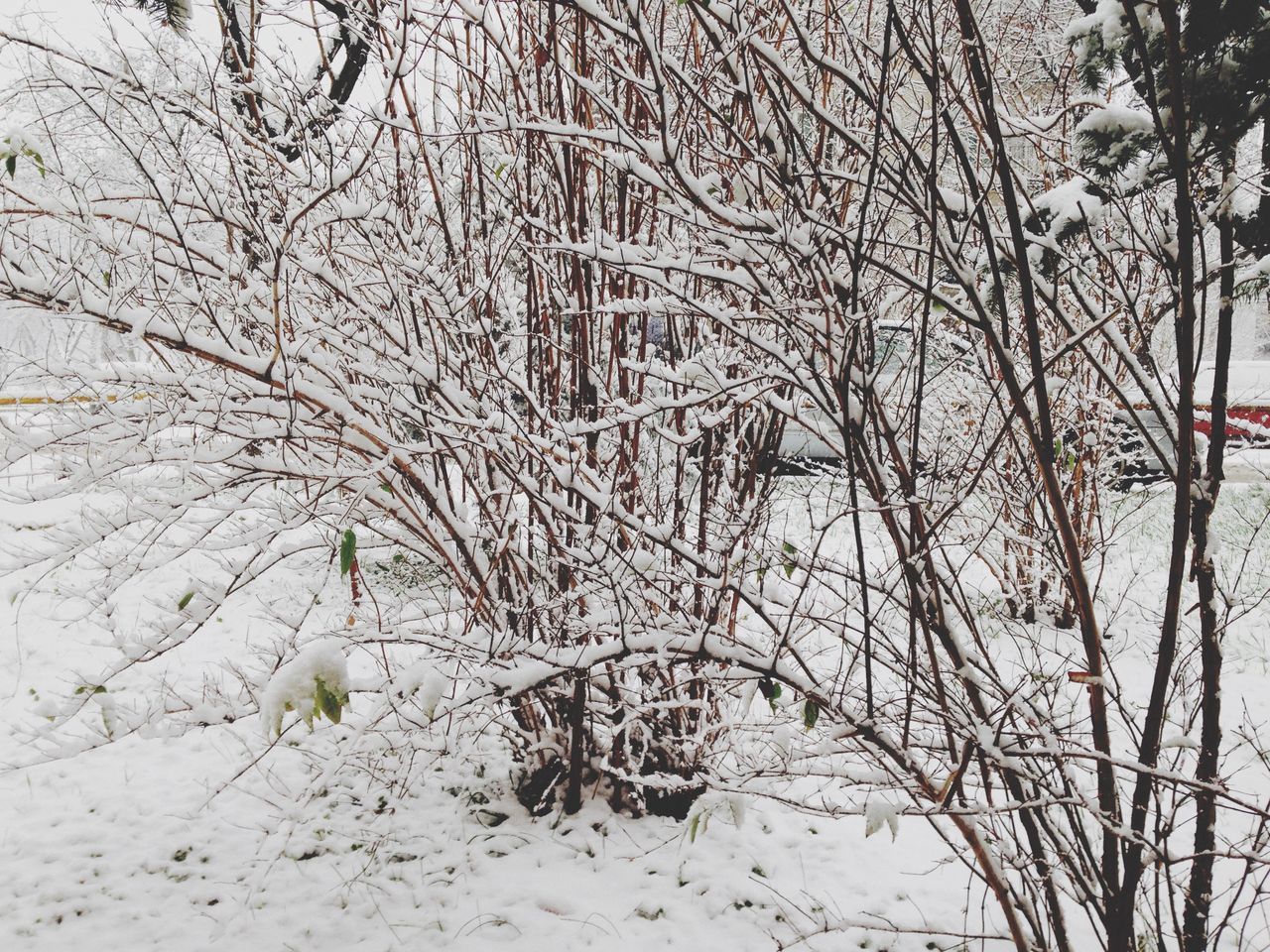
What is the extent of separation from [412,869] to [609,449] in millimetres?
1574

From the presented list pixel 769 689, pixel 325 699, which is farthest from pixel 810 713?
pixel 325 699

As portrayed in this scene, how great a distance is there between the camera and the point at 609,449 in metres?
2.82

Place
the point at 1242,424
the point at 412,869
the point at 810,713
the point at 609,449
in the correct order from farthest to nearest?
the point at 609,449 < the point at 412,869 < the point at 1242,424 < the point at 810,713

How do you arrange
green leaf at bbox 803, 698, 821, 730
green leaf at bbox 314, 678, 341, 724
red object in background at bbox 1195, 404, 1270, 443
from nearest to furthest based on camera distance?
green leaf at bbox 314, 678, 341, 724 < green leaf at bbox 803, 698, 821, 730 < red object in background at bbox 1195, 404, 1270, 443

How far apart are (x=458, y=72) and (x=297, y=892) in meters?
2.69

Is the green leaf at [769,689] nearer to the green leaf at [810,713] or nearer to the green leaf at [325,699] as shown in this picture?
the green leaf at [810,713]

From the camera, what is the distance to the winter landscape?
1412mm

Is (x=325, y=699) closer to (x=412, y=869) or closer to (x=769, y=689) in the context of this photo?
(x=769, y=689)

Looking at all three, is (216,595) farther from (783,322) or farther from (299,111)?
(783,322)

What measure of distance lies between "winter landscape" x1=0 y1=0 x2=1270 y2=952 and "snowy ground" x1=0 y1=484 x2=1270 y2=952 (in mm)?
18

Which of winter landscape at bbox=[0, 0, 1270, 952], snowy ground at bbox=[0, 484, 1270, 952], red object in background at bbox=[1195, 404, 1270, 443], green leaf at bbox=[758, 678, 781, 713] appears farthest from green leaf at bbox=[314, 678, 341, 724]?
red object in background at bbox=[1195, 404, 1270, 443]

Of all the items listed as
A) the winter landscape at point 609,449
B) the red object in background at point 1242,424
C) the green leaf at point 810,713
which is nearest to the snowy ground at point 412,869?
the winter landscape at point 609,449

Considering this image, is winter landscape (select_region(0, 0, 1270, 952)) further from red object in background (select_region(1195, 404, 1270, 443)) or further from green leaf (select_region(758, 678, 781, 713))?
red object in background (select_region(1195, 404, 1270, 443))

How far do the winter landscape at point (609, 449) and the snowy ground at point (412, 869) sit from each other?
0.02 m
